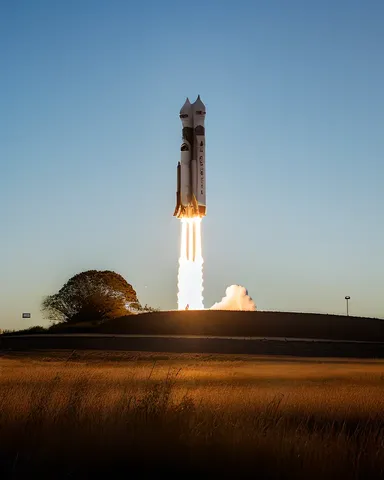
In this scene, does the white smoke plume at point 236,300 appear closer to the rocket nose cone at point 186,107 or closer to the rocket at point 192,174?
the rocket at point 192,174

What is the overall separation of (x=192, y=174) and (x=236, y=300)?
622 inches

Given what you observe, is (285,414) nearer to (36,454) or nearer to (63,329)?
(36,454)

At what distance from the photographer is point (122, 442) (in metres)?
9.79

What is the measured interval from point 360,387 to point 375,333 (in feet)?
103

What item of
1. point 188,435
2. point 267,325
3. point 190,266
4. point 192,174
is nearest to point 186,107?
point 192,174

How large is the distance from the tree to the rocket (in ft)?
52.4

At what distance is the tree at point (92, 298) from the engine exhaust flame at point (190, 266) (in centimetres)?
1367

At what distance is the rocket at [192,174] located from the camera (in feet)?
207

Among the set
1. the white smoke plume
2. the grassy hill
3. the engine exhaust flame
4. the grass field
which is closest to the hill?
the grassy hill

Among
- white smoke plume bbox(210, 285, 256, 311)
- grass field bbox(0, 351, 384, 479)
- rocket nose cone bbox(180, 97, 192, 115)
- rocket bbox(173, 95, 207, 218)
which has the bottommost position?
grass field bbox(0, 351, 384, 479)

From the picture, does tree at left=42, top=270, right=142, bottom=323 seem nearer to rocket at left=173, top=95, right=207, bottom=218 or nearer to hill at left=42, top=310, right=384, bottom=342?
rocket at left=173, top=95, right=207, bottom=218

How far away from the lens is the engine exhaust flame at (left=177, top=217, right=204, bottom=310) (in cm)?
6250

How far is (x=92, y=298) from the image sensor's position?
7594 centimetres

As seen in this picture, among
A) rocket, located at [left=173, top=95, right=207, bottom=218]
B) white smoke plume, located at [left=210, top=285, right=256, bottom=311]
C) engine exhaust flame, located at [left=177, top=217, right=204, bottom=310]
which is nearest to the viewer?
engine exhaust flame, located at [left=177, top=217, right=204, bottom=310]
